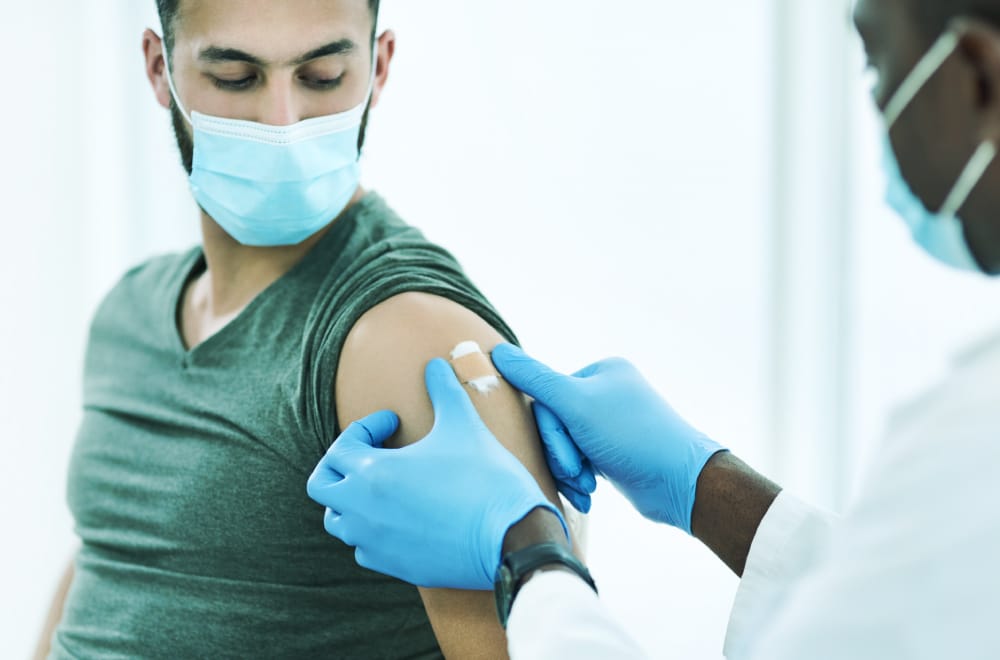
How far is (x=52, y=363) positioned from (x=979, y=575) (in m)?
2.42

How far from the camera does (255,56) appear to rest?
1.29 metres

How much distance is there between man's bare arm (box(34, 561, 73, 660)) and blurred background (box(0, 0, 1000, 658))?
3.07 ft

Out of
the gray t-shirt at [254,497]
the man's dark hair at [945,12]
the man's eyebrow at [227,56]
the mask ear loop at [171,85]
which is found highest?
the man's dark hair at [945,12]

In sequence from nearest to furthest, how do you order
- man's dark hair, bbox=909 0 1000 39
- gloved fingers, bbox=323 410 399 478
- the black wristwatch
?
man's dark hair, bbox=909 0 1000 39 < the black wristwatch < gloved fingers, bbox=323 410 399 478

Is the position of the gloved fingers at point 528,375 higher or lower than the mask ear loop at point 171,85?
lower

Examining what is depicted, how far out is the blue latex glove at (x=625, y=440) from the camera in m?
1.26

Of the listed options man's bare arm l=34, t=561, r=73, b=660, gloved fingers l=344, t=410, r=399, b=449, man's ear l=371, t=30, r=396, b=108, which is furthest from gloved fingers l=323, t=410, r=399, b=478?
man's bare arm l=34, t=561, r=73, b=660

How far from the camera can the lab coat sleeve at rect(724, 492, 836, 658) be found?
3.89 feet

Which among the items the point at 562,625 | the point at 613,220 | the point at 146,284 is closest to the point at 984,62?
the point at 562,625

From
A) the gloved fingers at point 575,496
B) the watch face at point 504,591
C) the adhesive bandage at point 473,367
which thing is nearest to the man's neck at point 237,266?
the adhesive bandage at point 473,367

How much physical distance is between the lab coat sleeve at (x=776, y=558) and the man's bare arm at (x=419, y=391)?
0.26m

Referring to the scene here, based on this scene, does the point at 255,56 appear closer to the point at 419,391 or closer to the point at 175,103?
the point at 175,103

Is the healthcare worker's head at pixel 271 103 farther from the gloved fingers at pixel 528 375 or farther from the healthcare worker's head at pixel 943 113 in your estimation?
the healthcare worker's head at pixel 943 113

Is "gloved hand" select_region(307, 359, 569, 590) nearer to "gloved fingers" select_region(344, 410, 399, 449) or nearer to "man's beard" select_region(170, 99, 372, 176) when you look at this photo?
"gloved fingers" select_region(344, 410, 399, 449)
